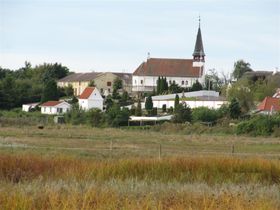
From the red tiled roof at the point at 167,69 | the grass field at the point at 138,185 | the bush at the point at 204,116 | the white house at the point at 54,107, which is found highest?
the red tiled roof at the point at 167,69

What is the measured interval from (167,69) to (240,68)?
66.1ft

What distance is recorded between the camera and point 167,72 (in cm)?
11819

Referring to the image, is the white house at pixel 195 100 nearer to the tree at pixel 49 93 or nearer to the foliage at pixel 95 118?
the tree at pixel 49 93

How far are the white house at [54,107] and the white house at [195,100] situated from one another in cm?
1326

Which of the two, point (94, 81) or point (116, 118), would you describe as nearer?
point (116, 118)

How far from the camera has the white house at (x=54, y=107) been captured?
79.9 metres

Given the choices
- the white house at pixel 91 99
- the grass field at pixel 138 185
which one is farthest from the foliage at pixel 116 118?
the grass field at pixel 138 185

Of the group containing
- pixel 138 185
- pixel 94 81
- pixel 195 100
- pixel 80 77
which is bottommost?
pixel 138 185

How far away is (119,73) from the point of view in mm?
132000

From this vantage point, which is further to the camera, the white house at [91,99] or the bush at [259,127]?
the white house at [91,99]

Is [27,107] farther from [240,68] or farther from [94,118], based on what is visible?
[240,68]

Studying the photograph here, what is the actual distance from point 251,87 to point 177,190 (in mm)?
76263

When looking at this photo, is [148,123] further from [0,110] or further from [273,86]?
[273,86]

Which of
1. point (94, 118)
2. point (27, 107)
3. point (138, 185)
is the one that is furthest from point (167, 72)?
point (138, 185)
